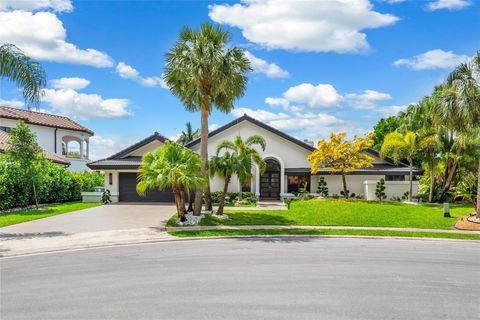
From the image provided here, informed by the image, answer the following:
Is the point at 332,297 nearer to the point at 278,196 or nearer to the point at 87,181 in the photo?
the point at 278,196

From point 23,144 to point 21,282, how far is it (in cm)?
1632

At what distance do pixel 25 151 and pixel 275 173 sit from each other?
17.9m

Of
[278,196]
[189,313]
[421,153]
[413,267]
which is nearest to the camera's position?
[189,313]

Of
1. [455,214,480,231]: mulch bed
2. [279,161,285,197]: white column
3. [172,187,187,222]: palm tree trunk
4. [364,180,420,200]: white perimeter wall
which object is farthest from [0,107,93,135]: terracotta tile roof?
[455,214,480,231]: mulch bed

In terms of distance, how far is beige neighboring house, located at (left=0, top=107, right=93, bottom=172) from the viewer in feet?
131

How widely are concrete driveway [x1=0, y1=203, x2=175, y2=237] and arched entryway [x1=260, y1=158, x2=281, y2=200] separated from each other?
11222 mm

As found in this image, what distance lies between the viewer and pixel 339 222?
18.7 metres

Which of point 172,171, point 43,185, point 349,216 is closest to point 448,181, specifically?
point 349,216

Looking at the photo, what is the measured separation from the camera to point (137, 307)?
22.5 ft

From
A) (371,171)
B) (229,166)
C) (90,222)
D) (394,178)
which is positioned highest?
(229,166)

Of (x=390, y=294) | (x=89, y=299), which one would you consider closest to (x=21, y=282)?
(x=89, y=299)

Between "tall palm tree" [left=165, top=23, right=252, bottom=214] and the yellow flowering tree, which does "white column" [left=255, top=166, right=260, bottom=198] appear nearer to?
the yellow flowering tree

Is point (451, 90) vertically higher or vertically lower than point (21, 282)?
higher

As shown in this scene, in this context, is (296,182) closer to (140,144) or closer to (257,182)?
(257,182)
